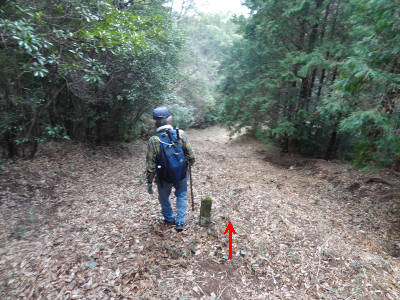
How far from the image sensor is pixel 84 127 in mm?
8312

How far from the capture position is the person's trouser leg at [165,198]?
3475 mm

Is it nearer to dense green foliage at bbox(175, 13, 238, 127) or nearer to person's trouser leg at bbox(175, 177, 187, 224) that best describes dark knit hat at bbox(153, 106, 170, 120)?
person's trouser leg at bbox(175, 177, 187, 224)

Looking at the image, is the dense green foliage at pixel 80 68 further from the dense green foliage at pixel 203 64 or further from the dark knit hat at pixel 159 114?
the dense green foliage at pixel 203 64

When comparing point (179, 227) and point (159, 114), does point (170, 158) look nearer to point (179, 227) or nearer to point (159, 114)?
point (159, 114)

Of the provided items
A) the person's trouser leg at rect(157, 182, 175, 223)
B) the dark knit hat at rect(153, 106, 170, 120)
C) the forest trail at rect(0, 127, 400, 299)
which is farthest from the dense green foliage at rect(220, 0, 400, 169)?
the person's trouser leg at rect(157, 182, 175, 223)

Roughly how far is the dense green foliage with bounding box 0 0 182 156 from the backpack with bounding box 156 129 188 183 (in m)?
2.11

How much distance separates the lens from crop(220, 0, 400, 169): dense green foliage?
4.36m

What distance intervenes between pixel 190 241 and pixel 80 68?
3987mm

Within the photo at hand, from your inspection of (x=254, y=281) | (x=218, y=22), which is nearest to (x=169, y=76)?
(x=254, y=281)

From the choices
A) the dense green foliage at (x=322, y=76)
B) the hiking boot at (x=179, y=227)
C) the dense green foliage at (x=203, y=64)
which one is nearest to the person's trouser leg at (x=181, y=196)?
the hiking boot at (x=179, y=227)

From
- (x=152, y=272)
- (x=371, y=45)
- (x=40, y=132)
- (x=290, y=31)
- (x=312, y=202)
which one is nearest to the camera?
(x=152, y=272)

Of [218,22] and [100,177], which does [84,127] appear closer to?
[100,177]

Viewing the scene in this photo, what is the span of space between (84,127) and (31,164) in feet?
8.75

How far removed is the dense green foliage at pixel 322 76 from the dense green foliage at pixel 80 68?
375 centimetres
